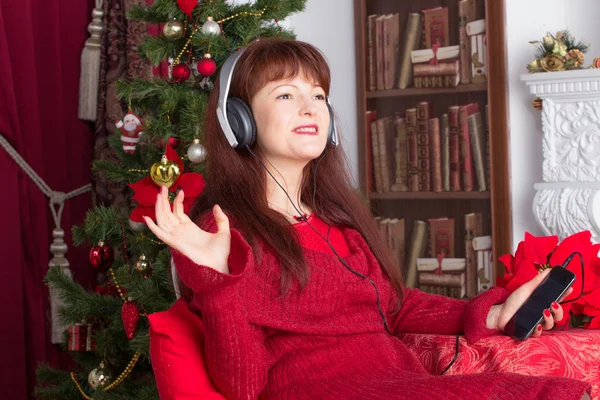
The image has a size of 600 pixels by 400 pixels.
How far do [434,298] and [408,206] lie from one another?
1.56m

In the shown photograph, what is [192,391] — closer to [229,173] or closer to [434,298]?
[229,173]

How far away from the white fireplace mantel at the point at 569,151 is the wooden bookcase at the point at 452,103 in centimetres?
18

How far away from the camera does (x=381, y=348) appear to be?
151 centimetres

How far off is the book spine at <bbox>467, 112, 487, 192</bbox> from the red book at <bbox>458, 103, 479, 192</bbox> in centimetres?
1

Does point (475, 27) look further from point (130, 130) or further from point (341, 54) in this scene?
point (130, 130)

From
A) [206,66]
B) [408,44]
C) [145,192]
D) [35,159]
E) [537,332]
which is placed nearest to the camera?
[537,332]

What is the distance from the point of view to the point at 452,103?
3.12 m

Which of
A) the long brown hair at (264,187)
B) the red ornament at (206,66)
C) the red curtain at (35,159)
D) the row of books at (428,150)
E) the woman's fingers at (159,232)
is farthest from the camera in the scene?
the row of books at (428,150)

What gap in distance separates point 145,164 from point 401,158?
1.27 m

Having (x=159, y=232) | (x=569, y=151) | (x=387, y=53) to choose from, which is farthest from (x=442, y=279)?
(x=159, y=232)

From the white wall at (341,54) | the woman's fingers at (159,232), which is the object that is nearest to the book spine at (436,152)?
the white wall at (341,54)

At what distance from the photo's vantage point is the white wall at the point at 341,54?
3.36m

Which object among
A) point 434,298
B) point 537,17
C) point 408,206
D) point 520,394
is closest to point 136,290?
point 434,298

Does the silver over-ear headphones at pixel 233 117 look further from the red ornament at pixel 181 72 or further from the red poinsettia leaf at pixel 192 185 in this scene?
the red ornament at pixel 181 72
